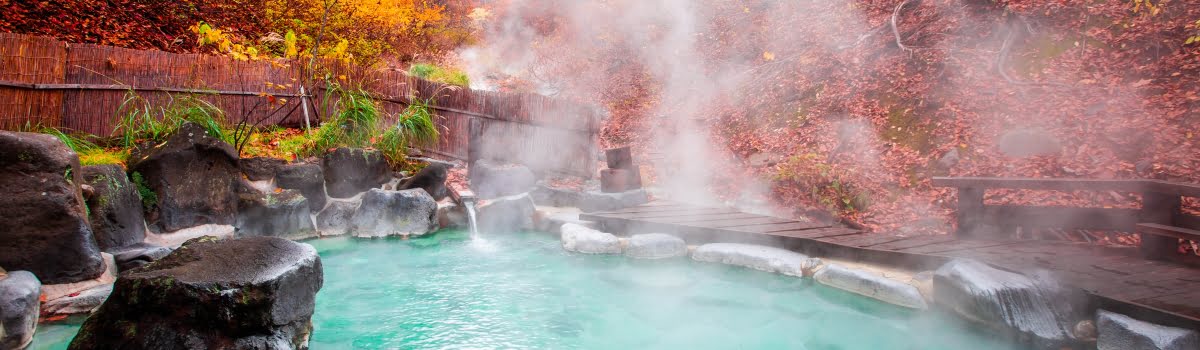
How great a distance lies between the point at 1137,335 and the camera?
9.20 ft

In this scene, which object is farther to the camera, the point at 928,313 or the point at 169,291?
the point at 928,313

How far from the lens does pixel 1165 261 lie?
3748mm

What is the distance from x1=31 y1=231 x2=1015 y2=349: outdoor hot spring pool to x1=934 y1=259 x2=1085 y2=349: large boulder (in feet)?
0.46

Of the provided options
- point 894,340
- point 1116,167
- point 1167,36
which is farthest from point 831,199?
point 1167,36

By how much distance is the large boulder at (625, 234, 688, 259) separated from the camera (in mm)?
5465

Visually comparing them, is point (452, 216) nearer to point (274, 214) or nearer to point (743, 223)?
point (274, 214)

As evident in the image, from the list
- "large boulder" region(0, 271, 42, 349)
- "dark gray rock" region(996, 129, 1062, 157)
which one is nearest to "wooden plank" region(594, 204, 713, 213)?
"dark gray rock" region(996, 129, 1062, 157)

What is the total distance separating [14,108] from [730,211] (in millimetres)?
7474

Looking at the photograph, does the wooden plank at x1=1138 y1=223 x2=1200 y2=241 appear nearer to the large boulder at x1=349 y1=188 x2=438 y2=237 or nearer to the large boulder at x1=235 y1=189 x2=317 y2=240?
the large boulder at x1=349 y1=188 x2=438 y2=237

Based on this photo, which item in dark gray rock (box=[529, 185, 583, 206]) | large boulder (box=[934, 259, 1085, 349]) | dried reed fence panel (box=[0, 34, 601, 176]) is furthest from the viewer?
dark gray rock (box=[529, 185, 583, 206])

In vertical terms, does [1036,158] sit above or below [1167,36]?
below

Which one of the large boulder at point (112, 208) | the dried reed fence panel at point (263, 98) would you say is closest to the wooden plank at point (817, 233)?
the dried reed fence panel at point (263, 98)

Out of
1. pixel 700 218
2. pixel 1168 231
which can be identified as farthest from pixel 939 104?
pixel 1168 231

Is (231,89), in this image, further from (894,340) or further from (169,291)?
(894,340)
